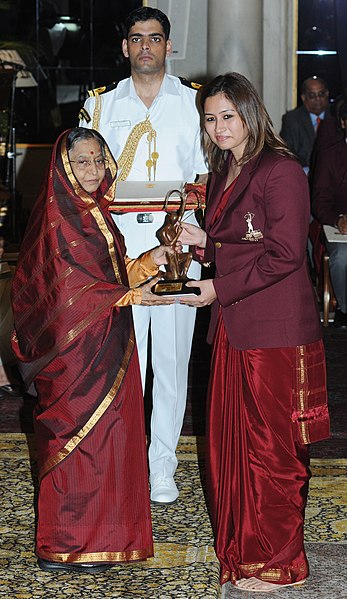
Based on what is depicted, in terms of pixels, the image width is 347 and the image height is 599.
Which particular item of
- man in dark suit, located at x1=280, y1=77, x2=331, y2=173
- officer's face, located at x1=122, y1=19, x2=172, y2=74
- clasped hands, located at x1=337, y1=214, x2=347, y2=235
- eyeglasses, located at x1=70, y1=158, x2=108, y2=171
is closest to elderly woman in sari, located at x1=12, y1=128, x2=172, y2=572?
eyeglasses, located at x1=70, y1=158, x2=108, y2=171

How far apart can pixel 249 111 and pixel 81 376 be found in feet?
3.57

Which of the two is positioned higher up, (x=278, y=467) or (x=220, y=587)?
(x=278, y=467)

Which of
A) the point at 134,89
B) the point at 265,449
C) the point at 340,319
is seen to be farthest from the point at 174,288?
the point at 340,319

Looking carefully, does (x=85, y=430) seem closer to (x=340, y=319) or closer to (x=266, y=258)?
(x=266, y=258)

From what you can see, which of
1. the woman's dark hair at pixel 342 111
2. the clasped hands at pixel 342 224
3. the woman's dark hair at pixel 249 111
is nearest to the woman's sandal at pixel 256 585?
the woman's dark hair at pixel 249 111

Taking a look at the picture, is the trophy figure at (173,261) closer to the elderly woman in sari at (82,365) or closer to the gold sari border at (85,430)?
the elderly woman in sari at (82,365)

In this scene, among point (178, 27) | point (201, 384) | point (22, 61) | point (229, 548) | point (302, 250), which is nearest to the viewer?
point (302, 250)

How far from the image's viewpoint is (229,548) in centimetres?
398

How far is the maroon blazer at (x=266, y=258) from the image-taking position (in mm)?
3682

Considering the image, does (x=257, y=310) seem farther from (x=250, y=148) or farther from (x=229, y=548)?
(x=229, y=548)

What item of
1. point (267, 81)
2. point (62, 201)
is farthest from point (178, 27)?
point (62, 201)

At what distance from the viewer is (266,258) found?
372 cm

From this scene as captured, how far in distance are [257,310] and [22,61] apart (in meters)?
8.28

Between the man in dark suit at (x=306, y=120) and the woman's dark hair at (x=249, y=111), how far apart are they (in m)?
6.41
